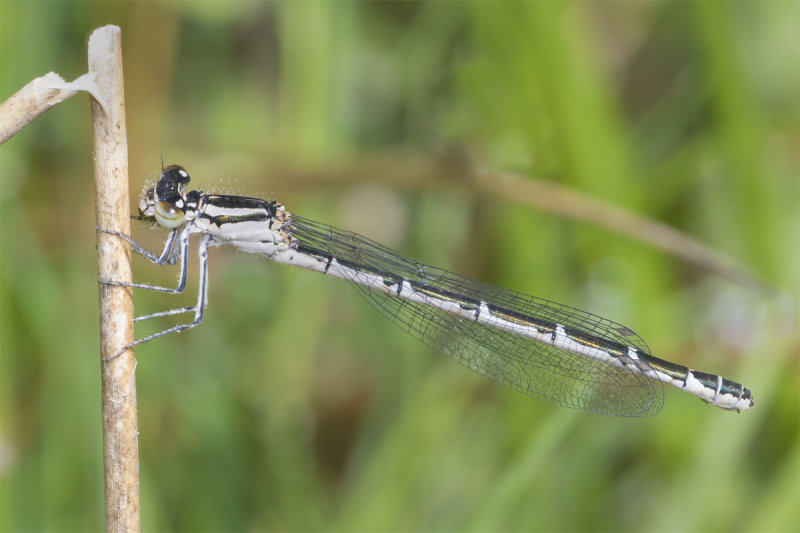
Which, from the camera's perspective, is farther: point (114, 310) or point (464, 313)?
point (464, 313)

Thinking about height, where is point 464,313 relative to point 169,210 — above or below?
above

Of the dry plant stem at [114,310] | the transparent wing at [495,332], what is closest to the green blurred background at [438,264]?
the transparent wing at [495,332]

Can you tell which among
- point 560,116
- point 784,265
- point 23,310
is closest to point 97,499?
point 23,310

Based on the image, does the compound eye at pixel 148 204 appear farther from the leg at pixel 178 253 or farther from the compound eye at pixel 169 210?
the leg at pixel 178 253

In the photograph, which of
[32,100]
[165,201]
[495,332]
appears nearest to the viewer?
[32,100]

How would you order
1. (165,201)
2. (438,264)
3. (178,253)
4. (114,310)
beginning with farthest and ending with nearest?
(438,264) → (178,253) → (165,201) → (114,310)

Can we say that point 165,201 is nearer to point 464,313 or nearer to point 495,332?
point 464,313

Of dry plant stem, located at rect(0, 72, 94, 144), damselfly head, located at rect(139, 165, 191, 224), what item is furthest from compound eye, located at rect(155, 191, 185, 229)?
dry plant stem, located at rect(0, 72, 94, 144)

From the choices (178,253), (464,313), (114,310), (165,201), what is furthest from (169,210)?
(464,313)
